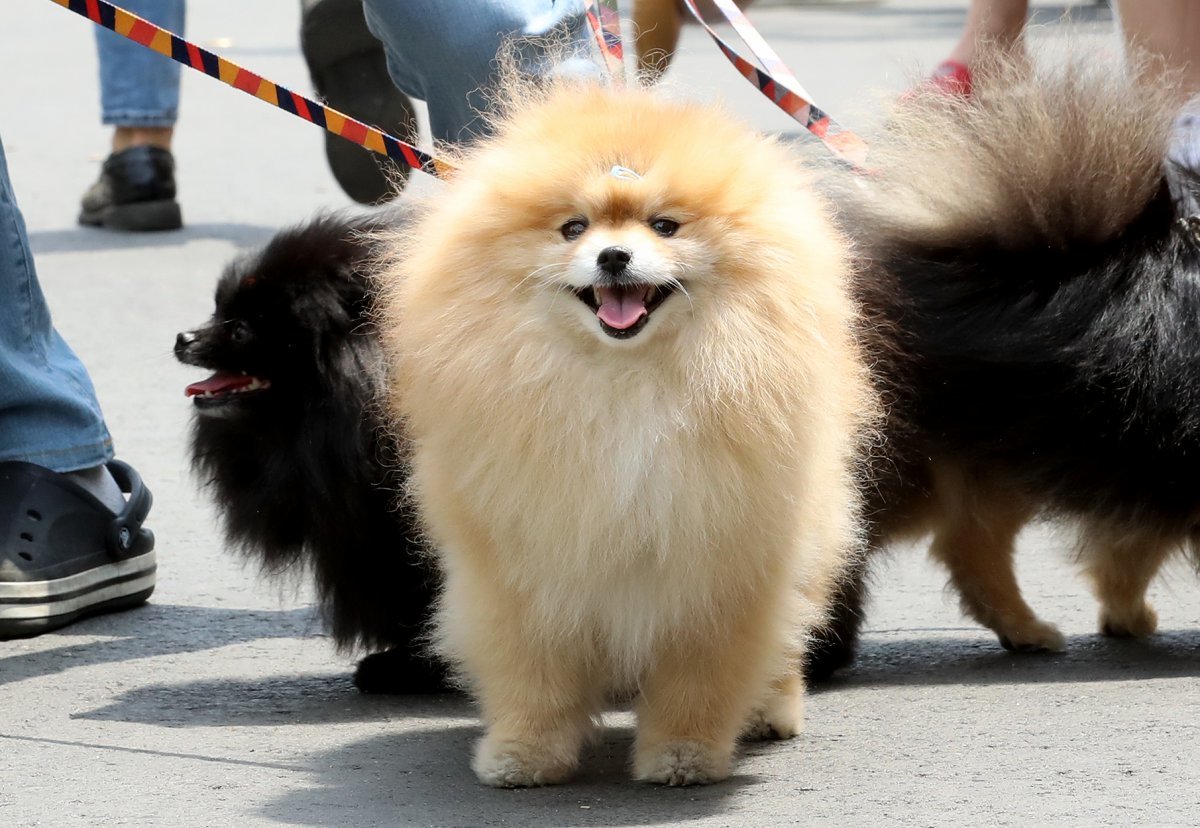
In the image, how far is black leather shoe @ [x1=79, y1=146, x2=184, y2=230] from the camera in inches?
253

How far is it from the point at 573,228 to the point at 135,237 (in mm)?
4539

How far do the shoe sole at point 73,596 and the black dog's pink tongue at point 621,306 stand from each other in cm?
152

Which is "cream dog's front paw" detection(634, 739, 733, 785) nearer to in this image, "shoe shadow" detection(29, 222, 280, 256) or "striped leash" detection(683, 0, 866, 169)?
"striped leash" detection(683, 0, 866, 169)

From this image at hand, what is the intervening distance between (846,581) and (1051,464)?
422 millimetres

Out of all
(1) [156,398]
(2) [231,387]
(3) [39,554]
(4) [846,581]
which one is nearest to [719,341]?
(4) [846,581]

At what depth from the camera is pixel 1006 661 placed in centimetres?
330

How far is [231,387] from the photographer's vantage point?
304 centimetres

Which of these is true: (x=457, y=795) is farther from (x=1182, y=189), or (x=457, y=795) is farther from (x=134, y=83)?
(x=134, y=83)

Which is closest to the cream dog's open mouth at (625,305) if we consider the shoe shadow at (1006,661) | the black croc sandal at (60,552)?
the shoe shadow at (1006,661)

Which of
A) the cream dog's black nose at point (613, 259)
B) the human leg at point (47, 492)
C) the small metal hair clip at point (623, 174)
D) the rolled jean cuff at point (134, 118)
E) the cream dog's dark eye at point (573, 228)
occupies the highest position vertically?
the rolled jean cuff at point (134, 118)

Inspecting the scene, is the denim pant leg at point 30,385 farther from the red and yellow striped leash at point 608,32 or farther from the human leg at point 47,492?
the red and yellow striped leash at point 608,32

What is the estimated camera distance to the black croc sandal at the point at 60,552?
336 centimetres

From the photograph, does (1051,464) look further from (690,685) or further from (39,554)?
(39,554)

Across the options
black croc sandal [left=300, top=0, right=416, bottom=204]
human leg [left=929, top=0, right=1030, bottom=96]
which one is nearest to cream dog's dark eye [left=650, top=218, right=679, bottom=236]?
human leg [left=929, top=0, right=1030, bottom=96]
